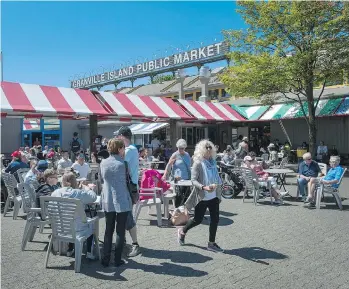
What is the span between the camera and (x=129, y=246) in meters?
4.98

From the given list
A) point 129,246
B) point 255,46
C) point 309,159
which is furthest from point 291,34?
point 129,246

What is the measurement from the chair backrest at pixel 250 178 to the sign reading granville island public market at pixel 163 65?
24851mm

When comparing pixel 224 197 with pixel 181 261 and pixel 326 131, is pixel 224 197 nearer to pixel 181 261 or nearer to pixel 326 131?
pixel 181 261

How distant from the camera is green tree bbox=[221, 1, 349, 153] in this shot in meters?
15.6

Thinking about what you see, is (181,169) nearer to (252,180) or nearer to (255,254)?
(252,180)

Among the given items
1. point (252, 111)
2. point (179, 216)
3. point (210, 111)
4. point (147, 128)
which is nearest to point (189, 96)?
point (147, 128)

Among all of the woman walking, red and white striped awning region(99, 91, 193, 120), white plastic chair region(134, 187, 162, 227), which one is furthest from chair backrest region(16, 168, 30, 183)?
red and white striped awning region(99, 91, 193, 120)

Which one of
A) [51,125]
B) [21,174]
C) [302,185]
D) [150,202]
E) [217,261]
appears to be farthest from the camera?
[51,125]

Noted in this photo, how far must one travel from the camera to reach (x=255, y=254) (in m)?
4.67

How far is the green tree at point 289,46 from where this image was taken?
1559 cm

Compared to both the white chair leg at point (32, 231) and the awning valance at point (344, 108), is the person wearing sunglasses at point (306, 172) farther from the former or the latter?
the awning valance at point (344, 108)

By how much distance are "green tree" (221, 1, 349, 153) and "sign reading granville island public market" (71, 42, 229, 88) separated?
14.4m

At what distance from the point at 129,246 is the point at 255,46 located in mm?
14853

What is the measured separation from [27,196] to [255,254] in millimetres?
3726
